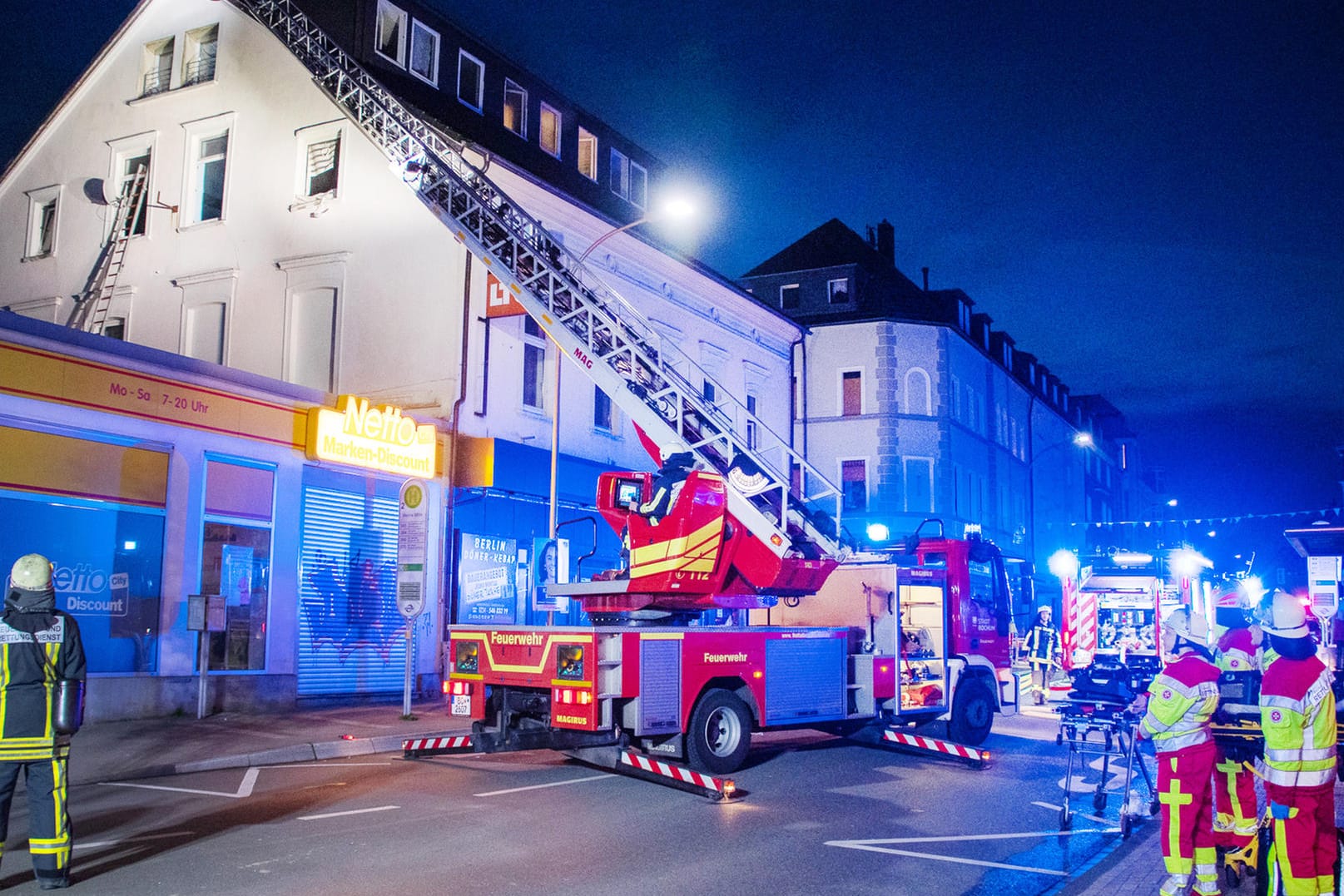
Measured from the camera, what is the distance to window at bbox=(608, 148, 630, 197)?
88.8 ft

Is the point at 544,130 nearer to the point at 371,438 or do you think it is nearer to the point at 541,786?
the point at 371,438

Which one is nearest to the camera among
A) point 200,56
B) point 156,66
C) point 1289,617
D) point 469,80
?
point 1289,617

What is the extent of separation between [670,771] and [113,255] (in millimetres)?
19095

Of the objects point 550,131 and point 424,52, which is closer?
point 424,52

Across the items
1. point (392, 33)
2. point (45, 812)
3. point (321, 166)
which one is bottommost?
point (45, 812)

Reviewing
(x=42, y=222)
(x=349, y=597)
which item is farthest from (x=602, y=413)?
(x=42, y=222)

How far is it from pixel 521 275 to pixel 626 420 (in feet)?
27.0

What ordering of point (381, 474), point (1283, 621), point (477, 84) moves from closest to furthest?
point (1283, 621) < point (381, 474) < point (477, 84)

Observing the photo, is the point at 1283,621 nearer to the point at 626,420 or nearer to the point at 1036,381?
the point at 626,420

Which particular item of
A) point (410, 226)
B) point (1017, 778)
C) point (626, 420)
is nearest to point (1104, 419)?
point (626, 420)

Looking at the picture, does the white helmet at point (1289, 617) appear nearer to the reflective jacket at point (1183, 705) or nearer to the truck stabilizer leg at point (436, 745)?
the reflective jacket at point (1183, 705)

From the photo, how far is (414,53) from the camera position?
22.2m

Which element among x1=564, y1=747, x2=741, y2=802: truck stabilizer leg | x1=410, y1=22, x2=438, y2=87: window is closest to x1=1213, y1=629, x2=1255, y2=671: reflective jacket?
x1=564, y1=747, x2=741, y2=802: truck stabilizer leg

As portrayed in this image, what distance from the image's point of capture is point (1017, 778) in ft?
38.1
